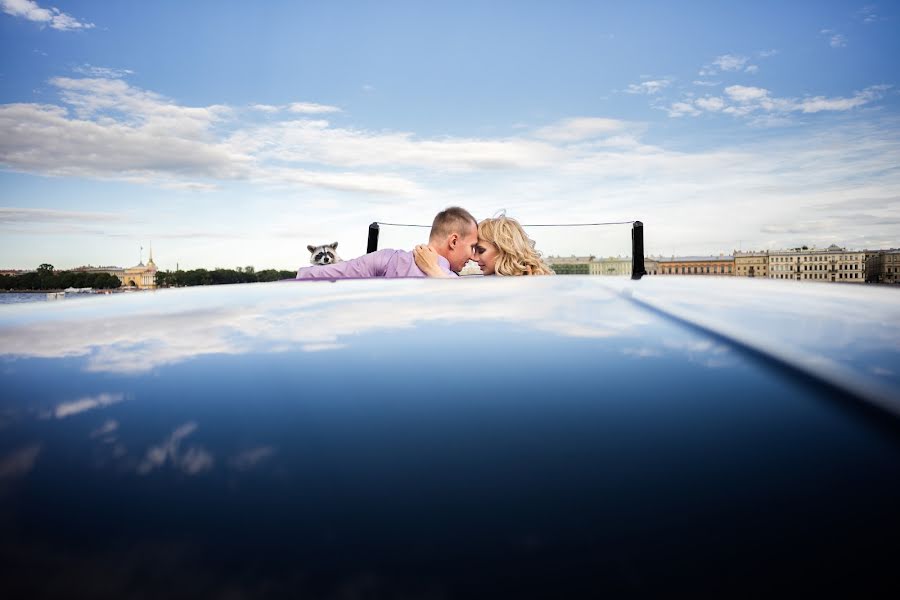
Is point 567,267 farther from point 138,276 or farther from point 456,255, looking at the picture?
point 138,276

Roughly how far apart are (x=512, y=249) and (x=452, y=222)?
2.52 feet

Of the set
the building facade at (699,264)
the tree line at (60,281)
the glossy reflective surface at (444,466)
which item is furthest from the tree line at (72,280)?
the glossy reflective surface at (444,466)

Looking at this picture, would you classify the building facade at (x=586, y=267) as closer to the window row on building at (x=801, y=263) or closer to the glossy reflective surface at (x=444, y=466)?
the glossy reflective surface at (x=444, y=466)

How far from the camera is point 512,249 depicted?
5012 millimetres

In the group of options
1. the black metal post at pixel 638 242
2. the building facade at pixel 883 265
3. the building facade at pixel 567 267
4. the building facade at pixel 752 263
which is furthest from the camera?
the building facade at pixel 752 263

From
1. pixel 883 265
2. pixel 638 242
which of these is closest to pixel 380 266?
pixel 638 242

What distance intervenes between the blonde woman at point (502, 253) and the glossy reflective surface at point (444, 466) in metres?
3.77

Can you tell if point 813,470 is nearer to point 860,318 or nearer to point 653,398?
point 653,398

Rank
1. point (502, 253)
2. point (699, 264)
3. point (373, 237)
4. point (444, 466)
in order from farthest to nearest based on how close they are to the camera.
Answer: point (699, 264)
point (373, 237)
point (502, 253)
point (444, 466)

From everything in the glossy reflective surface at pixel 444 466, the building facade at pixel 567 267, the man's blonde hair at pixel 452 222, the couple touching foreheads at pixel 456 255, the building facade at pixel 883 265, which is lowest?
the building facade at pixel 883 265

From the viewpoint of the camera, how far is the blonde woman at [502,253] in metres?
4.83

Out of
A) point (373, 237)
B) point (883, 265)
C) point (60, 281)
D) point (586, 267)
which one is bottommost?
point (883, 265)

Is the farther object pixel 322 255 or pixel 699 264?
pixel 699 264

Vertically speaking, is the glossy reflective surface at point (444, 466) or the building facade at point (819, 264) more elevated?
the glossy reflective surface at point (444, 466)
